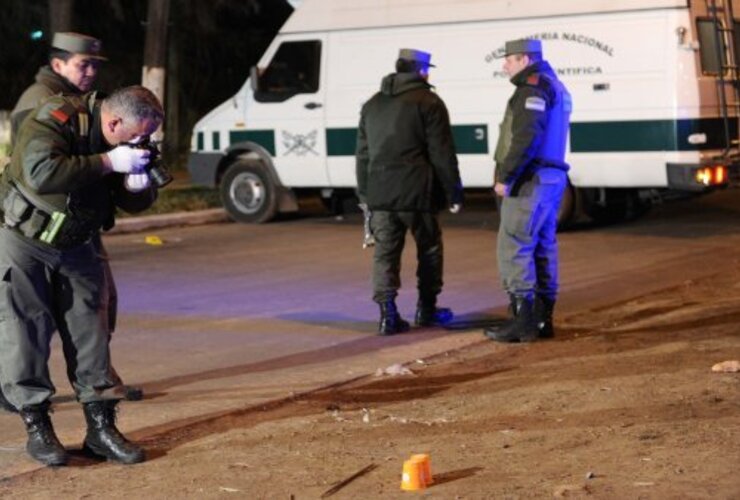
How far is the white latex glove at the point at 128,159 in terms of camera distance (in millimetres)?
5906

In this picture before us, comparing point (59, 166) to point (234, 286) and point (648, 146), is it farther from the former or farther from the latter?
point (648, 146)

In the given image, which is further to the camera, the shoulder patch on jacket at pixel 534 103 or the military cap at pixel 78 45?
the shoulder patch on jacket at pixel 534 103

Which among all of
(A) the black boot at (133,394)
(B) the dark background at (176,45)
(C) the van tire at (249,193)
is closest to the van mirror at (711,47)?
(C) the van tire at (249,193)

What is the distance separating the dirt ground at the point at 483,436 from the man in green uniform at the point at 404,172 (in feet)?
2.87

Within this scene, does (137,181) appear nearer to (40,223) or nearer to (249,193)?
(40,223)

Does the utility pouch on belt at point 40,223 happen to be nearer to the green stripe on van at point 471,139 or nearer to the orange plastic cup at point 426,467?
the orange plastic cup at point 426,467

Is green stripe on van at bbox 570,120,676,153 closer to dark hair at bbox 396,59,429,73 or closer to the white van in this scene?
the white van

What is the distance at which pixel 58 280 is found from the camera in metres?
6.27

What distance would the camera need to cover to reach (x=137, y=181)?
5969 mm

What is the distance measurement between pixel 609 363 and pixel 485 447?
2.02m

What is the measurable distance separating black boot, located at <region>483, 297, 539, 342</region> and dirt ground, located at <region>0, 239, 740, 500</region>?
23 centimetres

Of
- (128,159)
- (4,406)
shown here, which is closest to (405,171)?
(4,406)

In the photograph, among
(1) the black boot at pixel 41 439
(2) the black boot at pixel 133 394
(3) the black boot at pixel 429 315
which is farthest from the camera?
(3) the black boot at pixel 429 315

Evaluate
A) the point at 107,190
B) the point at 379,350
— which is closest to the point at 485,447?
the point at 107,190
